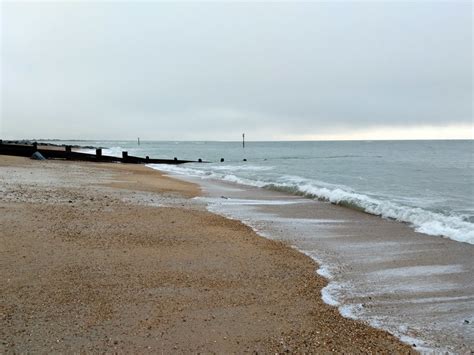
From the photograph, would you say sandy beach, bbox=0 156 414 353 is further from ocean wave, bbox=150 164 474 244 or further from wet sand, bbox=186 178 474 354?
ocean wave, bbox=150 164 474 244

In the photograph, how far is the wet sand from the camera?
433 centimetres

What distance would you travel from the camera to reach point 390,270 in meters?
6.27

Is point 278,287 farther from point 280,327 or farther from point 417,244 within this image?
point 417,244

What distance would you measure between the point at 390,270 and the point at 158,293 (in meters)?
3.64

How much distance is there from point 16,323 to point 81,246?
279 centimetres

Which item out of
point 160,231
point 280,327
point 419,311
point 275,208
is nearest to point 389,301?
point 419,311

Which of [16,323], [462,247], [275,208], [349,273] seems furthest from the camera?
[275,208]

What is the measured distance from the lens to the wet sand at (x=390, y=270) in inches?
170

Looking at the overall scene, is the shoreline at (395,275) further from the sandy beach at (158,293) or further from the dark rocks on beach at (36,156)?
the dark rocks on beach at (36,156)

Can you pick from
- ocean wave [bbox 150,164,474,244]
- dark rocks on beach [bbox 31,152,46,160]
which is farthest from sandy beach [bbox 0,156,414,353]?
dark rocks on beach [bbox 31,152,46,160]

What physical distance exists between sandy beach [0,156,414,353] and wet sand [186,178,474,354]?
375mm

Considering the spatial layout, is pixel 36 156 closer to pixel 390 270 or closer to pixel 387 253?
pixel 387 253

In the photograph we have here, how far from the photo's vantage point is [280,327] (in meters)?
4.10

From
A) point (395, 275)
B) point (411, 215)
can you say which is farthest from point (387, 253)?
point (411, 215)
